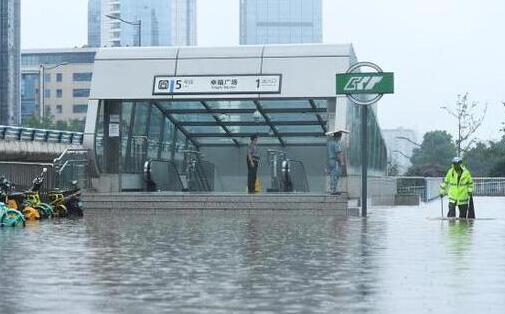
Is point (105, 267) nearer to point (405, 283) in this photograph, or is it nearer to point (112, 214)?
point (405, 283)

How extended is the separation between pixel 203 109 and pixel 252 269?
73.3 ft

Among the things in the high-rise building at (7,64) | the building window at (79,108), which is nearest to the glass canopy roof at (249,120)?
the high-rise building at (7,64)

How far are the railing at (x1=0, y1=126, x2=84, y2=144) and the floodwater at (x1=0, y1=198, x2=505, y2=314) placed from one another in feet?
83.6

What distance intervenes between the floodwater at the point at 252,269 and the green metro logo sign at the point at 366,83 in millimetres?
6146

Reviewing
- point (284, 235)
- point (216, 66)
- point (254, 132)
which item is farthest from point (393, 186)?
point (284, 235)

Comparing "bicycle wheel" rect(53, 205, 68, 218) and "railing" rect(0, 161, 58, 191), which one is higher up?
"railing" rect(0, 161, 58, 191)

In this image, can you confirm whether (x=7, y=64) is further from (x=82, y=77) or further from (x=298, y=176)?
(x=298, y=176)

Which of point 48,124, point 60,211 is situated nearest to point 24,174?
point 60,211

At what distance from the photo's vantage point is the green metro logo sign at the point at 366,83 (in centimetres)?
2498

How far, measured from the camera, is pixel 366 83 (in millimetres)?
25156

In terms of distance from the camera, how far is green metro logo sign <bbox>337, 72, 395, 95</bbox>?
2498 centimetres

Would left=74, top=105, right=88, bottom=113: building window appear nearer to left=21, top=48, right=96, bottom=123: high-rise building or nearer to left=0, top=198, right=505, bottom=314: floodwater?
left=21, top=48, right=96, bottom=123: high-rise building

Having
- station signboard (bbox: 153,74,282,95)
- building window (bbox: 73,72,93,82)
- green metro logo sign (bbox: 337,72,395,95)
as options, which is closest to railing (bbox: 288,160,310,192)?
station signboard (bbox: 153,74,282,95)

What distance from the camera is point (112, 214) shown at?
1009 inches
